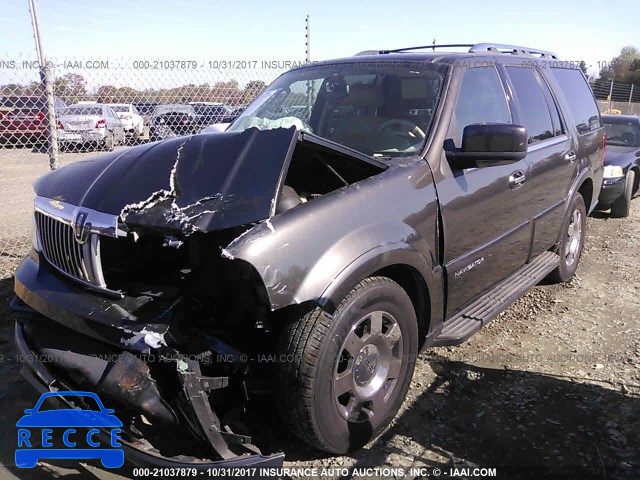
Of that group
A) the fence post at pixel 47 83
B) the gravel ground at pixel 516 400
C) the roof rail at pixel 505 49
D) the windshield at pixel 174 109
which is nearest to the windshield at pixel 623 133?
the roof rail at pixel 505 49

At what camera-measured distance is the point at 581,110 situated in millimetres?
5281

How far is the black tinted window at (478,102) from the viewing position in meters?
3.40

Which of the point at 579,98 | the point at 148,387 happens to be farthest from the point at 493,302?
the point at 579,98

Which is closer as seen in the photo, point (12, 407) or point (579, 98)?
point (12, 407)

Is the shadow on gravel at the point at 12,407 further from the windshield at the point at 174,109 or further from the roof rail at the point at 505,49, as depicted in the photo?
the windshield at the point at 174,109

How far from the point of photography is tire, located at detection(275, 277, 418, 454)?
92.1 inches

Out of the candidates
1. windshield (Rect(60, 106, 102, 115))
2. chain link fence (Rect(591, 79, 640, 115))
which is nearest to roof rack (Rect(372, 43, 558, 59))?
windshield (Rect(60, 106, 102, 115))

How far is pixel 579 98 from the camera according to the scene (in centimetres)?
534

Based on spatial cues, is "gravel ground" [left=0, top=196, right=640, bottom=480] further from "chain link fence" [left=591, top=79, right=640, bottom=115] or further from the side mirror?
"chain link fence" [left=591, top=79, right=640, bottom=115]

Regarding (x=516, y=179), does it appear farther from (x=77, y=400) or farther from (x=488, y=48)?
(x=77, y=400)

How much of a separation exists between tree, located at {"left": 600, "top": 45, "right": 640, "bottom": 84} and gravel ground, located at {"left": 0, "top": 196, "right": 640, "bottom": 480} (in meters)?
37.4

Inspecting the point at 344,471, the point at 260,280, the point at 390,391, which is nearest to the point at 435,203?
the point at 390,391

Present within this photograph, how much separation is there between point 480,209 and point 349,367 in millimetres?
1446

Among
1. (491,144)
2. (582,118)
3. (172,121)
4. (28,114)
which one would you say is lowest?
(172,121)
